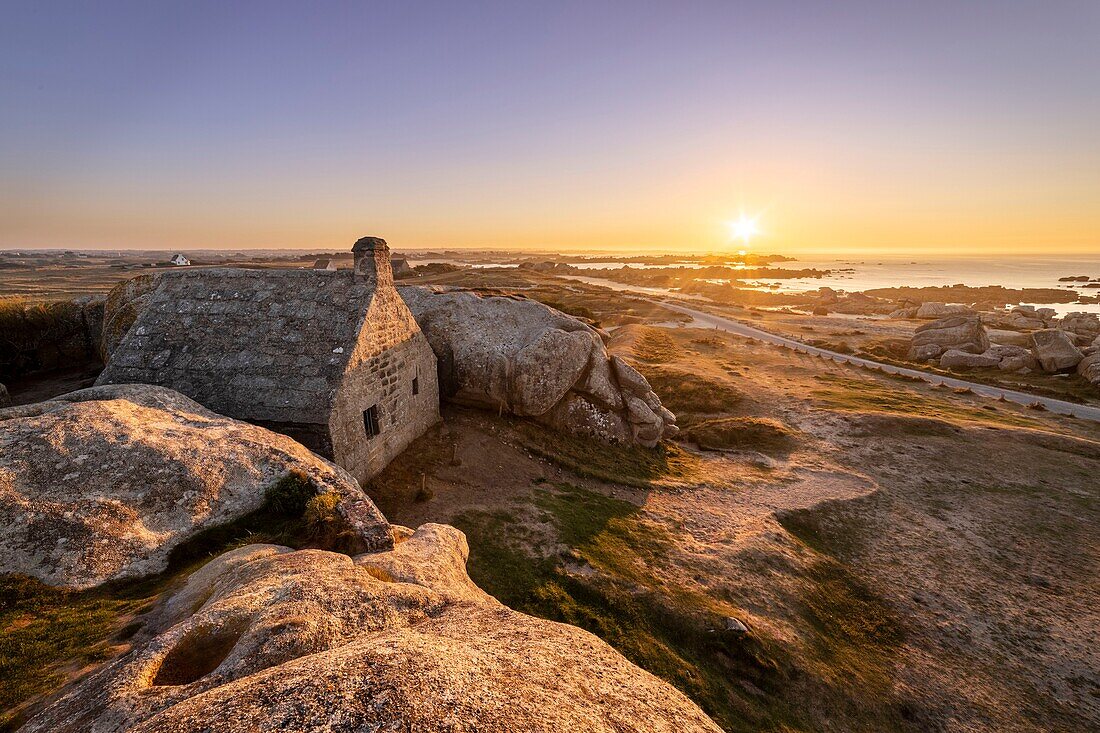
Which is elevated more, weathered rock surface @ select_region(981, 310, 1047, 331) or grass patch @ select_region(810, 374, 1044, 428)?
weathered rock surface @ select_region(981, 310, 1047, 331)

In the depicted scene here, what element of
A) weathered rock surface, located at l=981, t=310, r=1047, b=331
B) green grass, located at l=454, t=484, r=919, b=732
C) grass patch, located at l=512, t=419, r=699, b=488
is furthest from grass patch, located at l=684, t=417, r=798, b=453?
weathered rock surface, located at l=981, t=310, r=1047, b=331

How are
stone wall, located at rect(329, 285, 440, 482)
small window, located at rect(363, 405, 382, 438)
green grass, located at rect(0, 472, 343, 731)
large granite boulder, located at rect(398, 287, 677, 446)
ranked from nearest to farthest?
green grass, located at rect(0, 472, 343, 731) < stone wall, located at rect(329, 285, 440, 482) < small window, located at rect(363, 405, 382, 438) < large granite boulder, located at rect(398, 287, 677, 446)

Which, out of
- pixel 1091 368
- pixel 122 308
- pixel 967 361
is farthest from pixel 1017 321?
pixel 122 308

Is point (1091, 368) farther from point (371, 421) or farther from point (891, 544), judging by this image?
point (371, 421)

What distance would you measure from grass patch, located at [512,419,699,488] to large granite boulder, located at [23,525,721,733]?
39.9 ft

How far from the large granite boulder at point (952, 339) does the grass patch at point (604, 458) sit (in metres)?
36.9

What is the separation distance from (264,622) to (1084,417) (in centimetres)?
4194

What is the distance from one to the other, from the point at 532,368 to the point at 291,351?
9767mm

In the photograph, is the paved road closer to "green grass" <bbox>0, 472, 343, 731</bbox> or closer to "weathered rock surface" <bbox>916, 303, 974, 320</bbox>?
"weathered rock surface" <bbox>916, 303, 974, 320</bbox>

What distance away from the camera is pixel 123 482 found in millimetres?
7043

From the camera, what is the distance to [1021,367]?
38062mm

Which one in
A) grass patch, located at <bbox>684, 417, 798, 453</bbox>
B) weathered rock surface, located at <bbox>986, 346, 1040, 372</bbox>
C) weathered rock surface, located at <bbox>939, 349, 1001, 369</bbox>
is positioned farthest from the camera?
weathered rock surface, located at <bbox>939, 349, 1001, 369</bbox>

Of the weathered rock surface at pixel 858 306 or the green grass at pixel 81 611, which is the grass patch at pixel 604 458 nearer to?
the green grass at pixel 81 611

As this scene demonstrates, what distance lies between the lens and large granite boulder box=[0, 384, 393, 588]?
19.9 feet
